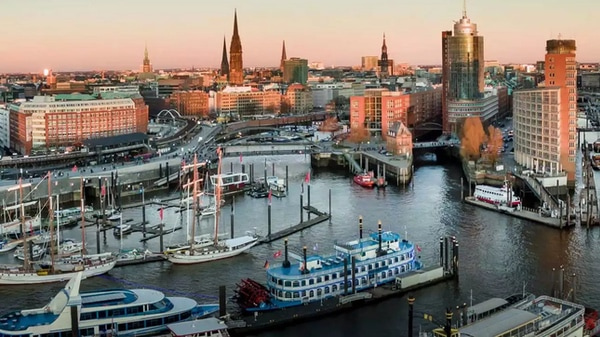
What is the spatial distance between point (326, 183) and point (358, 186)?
140 centimetres

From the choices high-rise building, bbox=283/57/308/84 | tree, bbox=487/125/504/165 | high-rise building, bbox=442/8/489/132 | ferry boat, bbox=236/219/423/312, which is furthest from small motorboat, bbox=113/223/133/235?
high-rise building, bbox=283/57/308/84

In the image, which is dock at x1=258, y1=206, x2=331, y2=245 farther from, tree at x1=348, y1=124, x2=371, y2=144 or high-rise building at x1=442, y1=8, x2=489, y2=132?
high-rise building at x1=442, y1=8, x2=489, y2=132

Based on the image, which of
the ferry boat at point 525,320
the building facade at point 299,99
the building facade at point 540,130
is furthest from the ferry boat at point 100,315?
the building facade at point 299,99

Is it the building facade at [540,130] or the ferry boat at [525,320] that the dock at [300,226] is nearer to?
the ferry boat at [525,320]

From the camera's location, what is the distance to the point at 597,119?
53438 mm

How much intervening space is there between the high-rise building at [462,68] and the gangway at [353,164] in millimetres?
A: 12184

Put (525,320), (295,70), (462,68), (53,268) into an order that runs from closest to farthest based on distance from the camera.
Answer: (525,320) → (53,268) → (462,68) → (295,70)

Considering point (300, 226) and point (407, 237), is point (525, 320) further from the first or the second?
point (300, 226)

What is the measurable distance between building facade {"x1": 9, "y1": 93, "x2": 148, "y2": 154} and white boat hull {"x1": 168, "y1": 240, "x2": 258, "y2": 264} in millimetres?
22892

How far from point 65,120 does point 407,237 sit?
24.6 metres

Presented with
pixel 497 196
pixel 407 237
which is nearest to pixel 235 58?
pixel 497 196

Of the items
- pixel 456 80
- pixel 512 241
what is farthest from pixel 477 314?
pixel 456 80

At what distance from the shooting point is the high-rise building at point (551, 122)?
2830 cm

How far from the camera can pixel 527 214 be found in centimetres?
2334
